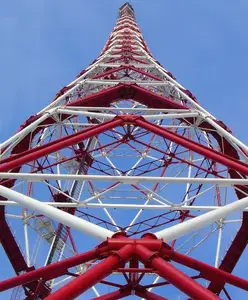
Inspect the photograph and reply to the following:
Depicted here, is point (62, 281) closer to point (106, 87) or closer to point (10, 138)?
point (10, 138)

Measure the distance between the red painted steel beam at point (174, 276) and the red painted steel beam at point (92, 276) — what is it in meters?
0.29

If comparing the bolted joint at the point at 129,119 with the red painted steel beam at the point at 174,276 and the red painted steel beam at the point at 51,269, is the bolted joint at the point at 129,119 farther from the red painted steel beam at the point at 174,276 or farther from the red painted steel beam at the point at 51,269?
the red painted steel beam at the point at 174,276

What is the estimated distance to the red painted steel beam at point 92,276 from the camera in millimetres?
7621

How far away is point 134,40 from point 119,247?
81.6ft

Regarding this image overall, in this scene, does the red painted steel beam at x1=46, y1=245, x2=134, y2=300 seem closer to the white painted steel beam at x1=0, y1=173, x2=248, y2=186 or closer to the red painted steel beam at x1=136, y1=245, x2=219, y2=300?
the red painted steel beam at x1=136, y1=245, x2=219, y2=300

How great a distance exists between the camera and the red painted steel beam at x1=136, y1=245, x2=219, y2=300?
7.44 m

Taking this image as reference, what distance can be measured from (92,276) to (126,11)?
136ft

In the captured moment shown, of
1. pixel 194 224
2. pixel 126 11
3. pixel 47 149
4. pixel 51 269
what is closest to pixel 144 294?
pixel 194 224

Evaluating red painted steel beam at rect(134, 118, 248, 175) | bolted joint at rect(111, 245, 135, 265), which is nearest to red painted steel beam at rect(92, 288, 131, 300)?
bolted joint at rect(111, 245, 135, 265)

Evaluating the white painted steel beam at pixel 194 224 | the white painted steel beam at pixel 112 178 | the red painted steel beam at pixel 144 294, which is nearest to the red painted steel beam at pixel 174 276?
the white painted steel beam at pixel 194 224

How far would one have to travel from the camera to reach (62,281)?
17703 millimetres

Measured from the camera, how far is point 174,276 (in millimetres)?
7957

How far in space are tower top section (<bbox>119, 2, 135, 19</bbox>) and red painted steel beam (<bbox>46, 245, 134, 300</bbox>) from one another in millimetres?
37814

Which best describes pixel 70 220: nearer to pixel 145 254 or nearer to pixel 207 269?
pixel 145 254
